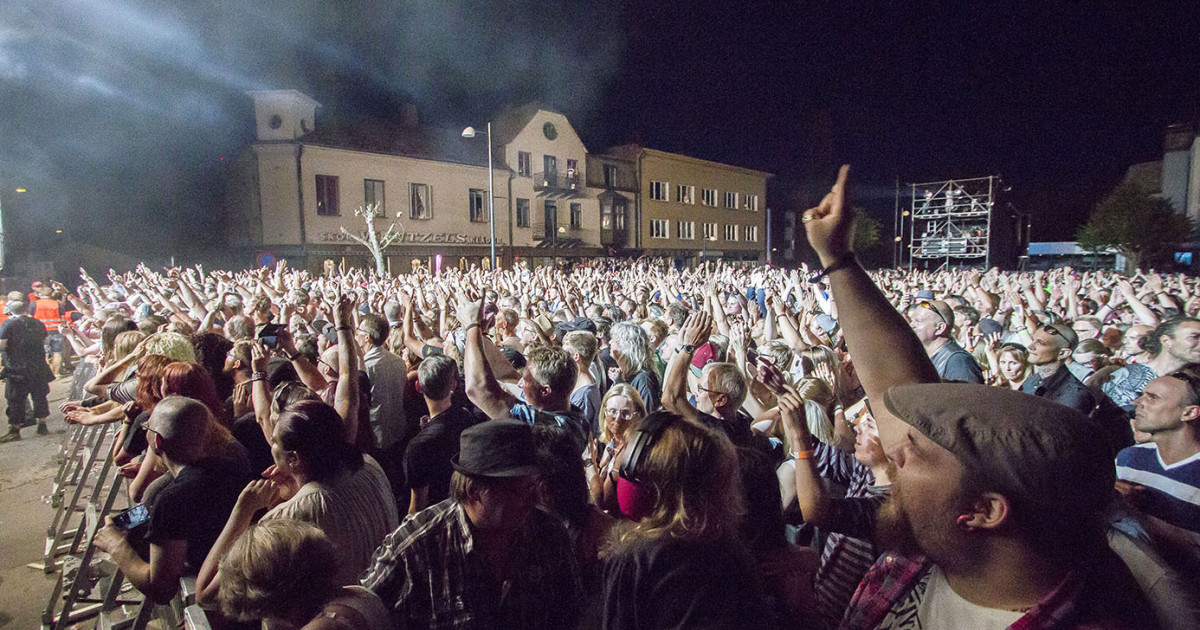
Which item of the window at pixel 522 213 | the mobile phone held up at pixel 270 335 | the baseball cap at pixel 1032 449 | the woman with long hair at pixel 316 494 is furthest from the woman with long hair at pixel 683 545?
the window at pixel 522 213

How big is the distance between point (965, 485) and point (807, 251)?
6170cm

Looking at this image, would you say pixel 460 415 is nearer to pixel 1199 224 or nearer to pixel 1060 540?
pixel 1060 540

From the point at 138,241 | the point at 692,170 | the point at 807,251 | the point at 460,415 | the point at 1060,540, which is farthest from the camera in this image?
the point at 807,251

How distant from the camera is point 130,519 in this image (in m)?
2.49

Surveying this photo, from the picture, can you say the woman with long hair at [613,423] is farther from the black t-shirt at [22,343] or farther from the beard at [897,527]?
the black t-shirt at [22,343]

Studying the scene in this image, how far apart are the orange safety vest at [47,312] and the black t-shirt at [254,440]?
10333mm

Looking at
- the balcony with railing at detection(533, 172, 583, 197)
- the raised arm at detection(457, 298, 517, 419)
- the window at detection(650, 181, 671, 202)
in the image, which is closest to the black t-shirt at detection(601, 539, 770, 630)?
the raised arm at detection(457, 298, 517, 419)

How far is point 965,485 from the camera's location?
1062 mm

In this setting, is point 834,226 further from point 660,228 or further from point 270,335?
point 660,228

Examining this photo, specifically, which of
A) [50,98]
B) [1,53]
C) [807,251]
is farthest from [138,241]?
[807,251]

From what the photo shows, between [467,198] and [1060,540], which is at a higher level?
[467,198]

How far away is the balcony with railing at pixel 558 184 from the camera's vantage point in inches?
1481

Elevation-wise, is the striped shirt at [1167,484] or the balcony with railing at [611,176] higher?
the balcony with railing at [611,176]

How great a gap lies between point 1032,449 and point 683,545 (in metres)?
0.84
